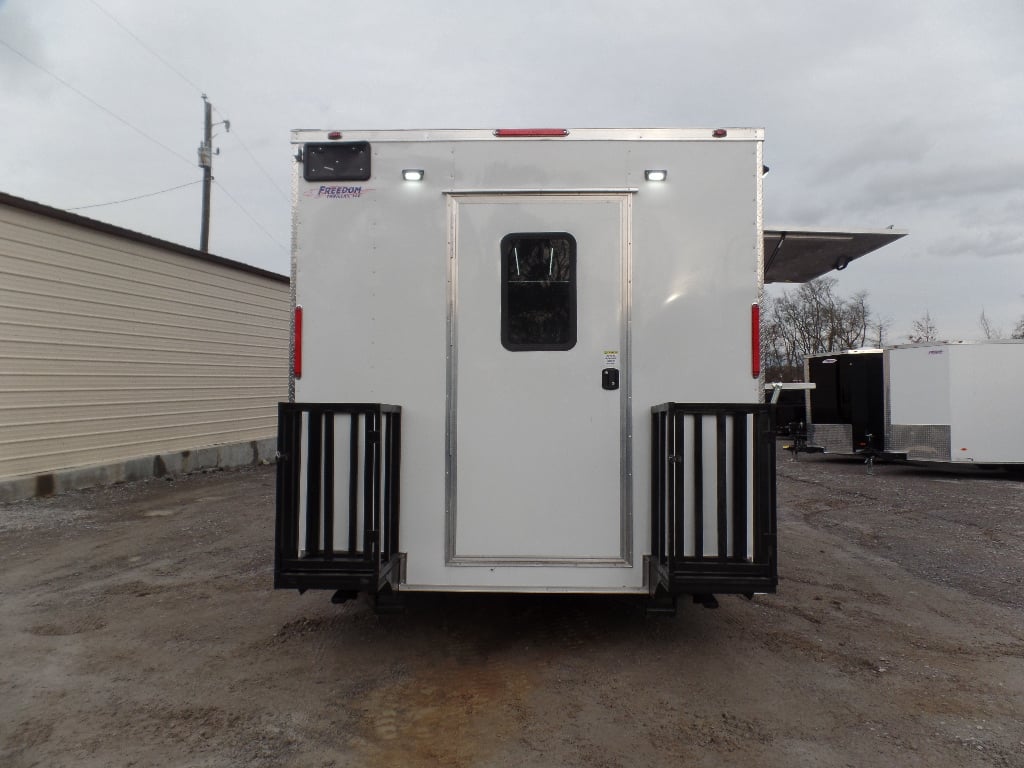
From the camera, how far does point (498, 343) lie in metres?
3.79

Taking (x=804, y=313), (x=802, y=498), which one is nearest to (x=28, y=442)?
(x=802, y=498)

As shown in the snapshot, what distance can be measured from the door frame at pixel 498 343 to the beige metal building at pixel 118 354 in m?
7.64

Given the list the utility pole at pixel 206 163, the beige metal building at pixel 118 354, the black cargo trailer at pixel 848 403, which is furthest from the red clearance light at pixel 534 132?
the utility pole at pixel 206 163

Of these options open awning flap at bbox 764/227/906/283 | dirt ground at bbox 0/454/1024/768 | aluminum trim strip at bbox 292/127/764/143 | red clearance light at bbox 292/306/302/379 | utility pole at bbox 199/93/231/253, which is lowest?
dirt ground at bbox 0/454/1024/768

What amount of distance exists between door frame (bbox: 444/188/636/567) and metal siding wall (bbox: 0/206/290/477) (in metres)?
7.71

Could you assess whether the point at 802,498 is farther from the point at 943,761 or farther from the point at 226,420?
the point at 226,420

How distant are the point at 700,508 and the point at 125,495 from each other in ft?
28.9

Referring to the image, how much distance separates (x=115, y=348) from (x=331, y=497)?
28.4 ft

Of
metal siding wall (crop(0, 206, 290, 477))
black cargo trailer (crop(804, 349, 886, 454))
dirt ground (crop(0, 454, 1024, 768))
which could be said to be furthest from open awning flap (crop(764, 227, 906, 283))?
black cargo trailer (crop(804, 349, 886, 454))

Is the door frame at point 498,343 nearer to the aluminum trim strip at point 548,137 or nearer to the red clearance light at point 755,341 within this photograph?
the aluminum trim strip at point 548,137

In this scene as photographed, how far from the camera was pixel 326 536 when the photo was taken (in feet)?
11.5

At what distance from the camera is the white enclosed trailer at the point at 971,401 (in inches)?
479

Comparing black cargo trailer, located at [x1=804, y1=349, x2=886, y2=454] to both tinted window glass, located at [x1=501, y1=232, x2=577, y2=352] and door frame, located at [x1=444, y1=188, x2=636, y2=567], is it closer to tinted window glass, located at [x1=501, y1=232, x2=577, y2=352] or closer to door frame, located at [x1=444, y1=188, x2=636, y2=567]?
door frame, located at [x1=444, y1=188, x2=636, y2=567]

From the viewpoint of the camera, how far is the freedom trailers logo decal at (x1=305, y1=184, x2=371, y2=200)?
3834 millimetres
